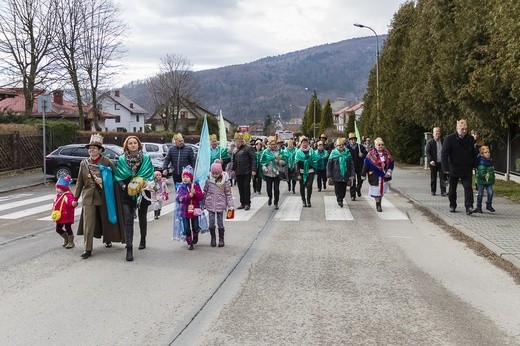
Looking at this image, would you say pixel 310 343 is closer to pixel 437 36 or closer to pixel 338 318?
pixel 338 318

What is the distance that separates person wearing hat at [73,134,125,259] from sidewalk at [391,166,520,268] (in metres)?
5.71

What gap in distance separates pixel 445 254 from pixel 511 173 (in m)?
15.4

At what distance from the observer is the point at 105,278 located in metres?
7.00

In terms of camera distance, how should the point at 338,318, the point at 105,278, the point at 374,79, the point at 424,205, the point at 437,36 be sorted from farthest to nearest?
the point at 374,79 < the point at 437,36 < the point at 424,205 < the point at 105,278 < the point at 338,318

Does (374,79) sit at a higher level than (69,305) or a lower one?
higher

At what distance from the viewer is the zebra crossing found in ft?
41.4

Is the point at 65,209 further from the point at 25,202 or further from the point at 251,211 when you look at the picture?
Answer: the point at 25,202

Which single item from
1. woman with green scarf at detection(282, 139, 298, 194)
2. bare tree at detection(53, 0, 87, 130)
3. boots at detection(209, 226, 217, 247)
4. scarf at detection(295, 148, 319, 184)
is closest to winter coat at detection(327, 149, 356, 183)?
scarf at detection(295, 148, 319, 184)

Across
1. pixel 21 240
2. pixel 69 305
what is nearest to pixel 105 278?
pixel 69 305

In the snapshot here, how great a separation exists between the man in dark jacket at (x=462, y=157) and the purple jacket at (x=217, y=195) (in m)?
5.66

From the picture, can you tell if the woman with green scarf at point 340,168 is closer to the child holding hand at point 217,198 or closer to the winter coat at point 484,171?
the winter coat at point 484,171

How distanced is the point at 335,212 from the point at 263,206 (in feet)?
7.04

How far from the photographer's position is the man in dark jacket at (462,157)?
1225 cm

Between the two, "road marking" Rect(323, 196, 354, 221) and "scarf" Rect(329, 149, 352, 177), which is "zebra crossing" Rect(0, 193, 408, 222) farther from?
"scarf" Rect(329, 149, 352, 177)
